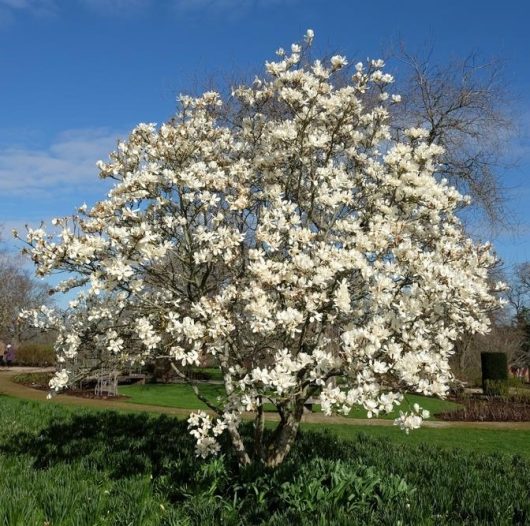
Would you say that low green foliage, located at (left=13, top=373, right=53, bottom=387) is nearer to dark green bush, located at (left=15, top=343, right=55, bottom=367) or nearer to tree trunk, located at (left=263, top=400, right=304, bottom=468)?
dark green bush, located at (left=15, top=343, right=55, bottom=367)

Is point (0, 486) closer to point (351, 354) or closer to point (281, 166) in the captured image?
point (351, 354)

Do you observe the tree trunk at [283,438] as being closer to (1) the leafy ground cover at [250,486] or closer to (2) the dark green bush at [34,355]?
(1) the leafy ground cover at [250,486]

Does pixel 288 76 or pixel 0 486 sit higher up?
pixel 288 76

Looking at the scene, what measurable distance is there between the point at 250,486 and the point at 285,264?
226cm

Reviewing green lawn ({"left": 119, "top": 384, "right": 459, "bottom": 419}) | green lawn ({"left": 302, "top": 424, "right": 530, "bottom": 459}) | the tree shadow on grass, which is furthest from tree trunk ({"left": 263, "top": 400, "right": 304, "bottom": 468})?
green lawn ({"left": 119, "top": 384, "right": 459, "bottom": 419})

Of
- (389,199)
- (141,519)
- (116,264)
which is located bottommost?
(141,519)

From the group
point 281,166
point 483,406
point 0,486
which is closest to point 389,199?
point 281,166

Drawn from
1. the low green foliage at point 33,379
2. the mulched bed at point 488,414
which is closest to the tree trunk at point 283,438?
the mulched bed at point 488,414

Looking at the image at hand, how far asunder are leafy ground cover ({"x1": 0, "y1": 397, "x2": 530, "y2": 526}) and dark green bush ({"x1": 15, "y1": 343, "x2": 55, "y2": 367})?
29912mm

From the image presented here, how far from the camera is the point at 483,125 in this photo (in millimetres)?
17344

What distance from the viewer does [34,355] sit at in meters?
37.3

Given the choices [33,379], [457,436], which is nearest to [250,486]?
[457,436]

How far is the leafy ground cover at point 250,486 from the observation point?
4672 mm

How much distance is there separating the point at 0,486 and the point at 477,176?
52.3ft
